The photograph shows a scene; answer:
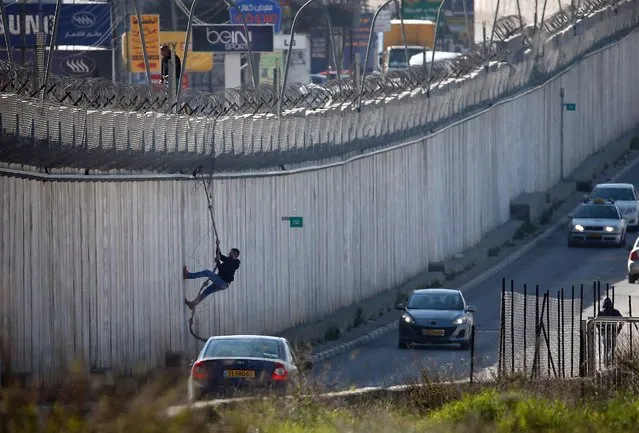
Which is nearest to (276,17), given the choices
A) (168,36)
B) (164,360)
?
(168,36)

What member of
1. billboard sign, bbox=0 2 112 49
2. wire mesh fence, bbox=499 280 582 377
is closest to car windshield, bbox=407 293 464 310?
wire mesh fence, bbox=499 280 582 377

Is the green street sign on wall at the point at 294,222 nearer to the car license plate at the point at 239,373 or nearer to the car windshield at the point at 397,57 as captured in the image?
the car license plate at the point at 239,373

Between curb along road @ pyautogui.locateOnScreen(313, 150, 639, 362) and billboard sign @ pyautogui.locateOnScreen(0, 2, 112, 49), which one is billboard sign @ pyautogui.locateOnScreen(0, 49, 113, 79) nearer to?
billboard sign @ pyautogui.locateOnScreen(0, 2, 112, 49)

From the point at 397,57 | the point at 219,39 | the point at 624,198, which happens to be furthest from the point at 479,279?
the point at 397,57

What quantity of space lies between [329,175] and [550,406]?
1729 cm

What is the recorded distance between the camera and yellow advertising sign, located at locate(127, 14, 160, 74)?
55.5 metres

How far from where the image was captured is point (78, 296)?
25.1m

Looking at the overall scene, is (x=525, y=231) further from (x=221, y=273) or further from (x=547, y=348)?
(x=547, y=348)

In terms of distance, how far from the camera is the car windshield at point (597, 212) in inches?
1927

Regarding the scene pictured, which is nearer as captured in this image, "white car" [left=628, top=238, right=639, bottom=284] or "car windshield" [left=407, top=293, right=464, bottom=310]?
"car windshield" [left=407, top=293, right=464, bottom=310]

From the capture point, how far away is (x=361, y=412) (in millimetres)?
17078

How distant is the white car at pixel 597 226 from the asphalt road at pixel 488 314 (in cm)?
29

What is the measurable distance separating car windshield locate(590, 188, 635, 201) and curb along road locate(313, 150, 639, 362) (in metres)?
1.50

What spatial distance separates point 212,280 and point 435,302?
5516 millimetres
